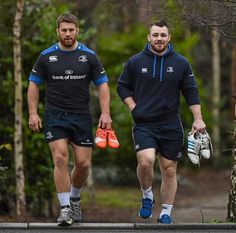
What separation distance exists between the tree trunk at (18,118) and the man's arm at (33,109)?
413 centimetres

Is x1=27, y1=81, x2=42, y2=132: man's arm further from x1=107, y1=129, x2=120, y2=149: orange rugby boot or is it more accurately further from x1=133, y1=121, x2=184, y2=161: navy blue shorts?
x1=133, y1=121, x2=184, y2=161: navy blue shorts

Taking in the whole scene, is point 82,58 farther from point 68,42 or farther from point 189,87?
point 189,87

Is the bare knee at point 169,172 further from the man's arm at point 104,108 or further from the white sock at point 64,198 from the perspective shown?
the white sock at point 64,198

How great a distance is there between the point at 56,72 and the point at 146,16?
3254 mm

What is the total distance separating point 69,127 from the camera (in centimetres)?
1014

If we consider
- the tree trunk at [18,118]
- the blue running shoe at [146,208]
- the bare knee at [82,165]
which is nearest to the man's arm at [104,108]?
the bare knee at [82,165]

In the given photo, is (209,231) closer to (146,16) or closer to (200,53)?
(146,16)

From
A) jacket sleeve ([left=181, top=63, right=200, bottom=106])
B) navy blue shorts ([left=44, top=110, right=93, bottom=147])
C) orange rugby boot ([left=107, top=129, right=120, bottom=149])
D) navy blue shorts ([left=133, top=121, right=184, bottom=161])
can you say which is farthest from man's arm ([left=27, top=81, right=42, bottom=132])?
jacket sleeve ([left=181, top=63, right=200, bottom=106])

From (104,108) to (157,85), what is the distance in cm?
63

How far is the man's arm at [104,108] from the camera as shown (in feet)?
33.6

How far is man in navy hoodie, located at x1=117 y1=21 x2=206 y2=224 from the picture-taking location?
10297 millimetres

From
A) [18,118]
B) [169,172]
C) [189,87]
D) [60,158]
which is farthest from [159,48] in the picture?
[18,118]

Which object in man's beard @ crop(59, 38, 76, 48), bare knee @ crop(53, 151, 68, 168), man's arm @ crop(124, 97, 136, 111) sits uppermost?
man's beard @ crop(59, 38, 76, 48)

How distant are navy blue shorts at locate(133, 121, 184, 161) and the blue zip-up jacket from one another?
7cm
